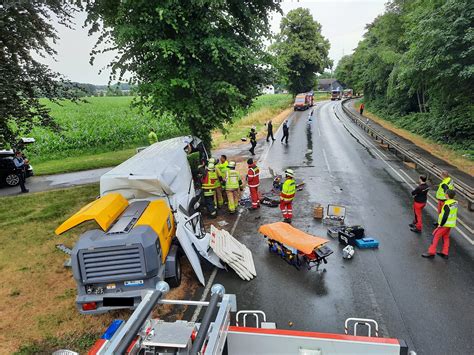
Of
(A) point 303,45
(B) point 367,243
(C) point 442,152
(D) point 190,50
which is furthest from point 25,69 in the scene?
(A) point 303,45

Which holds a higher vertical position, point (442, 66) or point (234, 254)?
point (442, 66)

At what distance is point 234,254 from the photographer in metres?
8.01

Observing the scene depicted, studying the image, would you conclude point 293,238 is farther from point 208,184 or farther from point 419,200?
point 419,200

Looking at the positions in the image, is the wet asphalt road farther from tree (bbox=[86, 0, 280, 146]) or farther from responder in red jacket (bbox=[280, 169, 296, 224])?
tree (bbox=[86, 0, 280, 146])

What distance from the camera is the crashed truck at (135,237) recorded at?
5.93m

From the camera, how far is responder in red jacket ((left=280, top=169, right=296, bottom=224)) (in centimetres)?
1014

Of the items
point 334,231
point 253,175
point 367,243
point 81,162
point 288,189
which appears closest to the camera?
point 367,243

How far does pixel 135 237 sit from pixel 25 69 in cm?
861

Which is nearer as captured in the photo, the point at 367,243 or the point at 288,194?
the point at 367,243

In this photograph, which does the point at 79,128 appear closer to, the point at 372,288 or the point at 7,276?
the point at 7,276

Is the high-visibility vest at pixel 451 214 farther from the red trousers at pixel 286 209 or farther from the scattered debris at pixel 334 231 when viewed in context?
the red trousers at pixel 286 209

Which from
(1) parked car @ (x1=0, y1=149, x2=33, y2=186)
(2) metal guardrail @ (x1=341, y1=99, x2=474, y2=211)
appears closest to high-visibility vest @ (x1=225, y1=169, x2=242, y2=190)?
(2) metal guardrail @ (x1=341, y1=99, x2=474, y2=211)

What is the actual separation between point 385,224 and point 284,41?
56.9 meters

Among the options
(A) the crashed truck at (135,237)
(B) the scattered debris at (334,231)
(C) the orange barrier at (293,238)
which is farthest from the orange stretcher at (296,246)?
(A) the crashed truck at (135,237)
